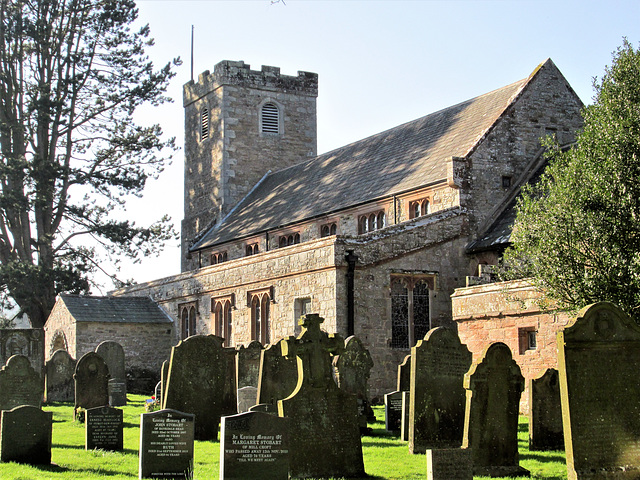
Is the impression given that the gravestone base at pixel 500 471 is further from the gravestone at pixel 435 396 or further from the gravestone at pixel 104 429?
the gravestone at pixel 104 429

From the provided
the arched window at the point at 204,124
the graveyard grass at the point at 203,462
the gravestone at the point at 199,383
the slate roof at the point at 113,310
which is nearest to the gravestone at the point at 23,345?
the slate roof at the point at 113,310

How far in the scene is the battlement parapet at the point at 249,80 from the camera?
48.5 metres

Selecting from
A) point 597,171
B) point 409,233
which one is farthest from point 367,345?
point 597,171

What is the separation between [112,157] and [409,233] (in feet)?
73.4

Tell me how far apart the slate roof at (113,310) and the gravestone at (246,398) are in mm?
17714

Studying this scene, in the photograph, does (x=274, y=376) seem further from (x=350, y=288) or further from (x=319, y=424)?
(x=350, y=288)

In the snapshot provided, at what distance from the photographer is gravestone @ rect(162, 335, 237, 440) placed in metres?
17.0

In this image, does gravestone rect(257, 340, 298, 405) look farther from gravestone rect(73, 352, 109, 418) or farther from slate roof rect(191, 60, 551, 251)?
slate roof rect(191, 60, 551, 251)

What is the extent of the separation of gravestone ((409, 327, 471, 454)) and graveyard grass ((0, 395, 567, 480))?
1.50 feet

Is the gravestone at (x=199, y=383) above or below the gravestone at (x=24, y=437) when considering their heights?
above

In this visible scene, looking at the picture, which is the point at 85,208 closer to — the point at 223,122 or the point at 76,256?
the point at 76,256

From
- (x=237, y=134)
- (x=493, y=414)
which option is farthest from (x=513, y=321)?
(x=237, y=134)

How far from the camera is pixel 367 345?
26219mm

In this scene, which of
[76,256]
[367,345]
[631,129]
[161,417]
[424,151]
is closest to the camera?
[161,417]
